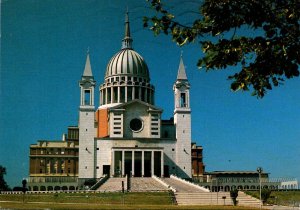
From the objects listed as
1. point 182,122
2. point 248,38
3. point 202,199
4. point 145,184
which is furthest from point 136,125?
point 248,38

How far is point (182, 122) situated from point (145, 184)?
20.7 metres

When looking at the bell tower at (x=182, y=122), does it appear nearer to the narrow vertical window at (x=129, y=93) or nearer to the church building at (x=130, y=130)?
the church building at (x=130, y=130)

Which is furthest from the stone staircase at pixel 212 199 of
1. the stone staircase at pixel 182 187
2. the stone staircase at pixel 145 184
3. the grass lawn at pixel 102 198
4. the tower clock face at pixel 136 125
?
the tower clock face at pixel 136 125

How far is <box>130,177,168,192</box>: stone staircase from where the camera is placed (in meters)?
71.5

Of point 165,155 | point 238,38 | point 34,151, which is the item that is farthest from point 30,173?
point 238,38

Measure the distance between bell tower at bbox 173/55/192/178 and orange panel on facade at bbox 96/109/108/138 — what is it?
14329mm

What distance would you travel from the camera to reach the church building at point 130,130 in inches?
3472

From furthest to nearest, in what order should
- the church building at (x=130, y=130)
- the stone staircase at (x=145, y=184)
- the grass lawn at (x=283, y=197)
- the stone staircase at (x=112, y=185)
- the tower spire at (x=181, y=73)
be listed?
the tower spire at (x=181, y=73), the church building at (x=130, y=130), the stone staircase at (x=112, y=185), the stone staircase at (x=145, y=184), the grass lawn at (x=283, y=197)

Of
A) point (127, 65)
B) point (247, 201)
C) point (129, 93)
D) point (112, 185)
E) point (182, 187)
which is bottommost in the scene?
point (247, 201)

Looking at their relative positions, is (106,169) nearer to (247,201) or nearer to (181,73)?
(181,73)

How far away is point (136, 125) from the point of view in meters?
93.9

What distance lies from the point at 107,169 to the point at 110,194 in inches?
1187

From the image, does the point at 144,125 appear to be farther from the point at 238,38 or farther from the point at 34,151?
the point at 238,38

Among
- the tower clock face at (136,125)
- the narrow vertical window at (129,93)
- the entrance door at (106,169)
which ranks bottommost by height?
the entrance door at (106,169)
